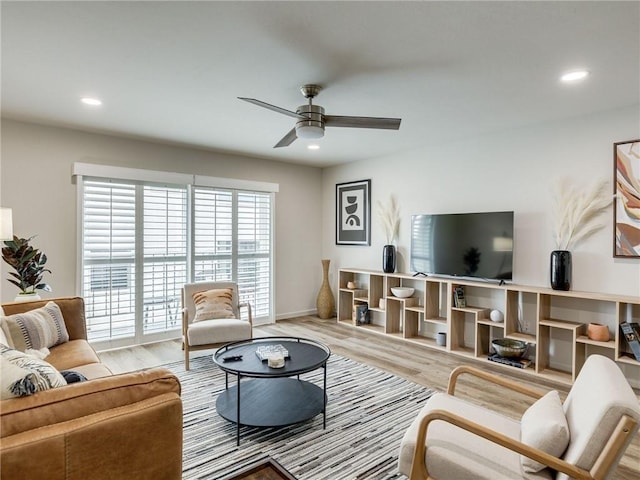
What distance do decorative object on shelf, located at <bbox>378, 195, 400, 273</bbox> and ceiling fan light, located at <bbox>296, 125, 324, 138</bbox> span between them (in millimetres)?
2700

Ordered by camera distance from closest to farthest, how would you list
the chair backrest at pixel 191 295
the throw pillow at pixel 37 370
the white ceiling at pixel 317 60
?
the throw pillow at pixel 37 370
the white ceiling at pixel 317 60
the chair backrest at pixel 191 295

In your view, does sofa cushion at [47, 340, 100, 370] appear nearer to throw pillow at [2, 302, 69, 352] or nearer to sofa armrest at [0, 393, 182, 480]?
throw pillow at [2, 302, 69, 352]

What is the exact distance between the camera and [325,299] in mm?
6168

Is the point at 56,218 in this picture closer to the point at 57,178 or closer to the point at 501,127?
the point at 57,178

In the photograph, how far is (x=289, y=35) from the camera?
2.22 m

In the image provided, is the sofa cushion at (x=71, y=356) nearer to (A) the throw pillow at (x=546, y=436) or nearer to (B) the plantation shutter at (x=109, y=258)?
(B) the plantation shutter at (x=109, y=258)

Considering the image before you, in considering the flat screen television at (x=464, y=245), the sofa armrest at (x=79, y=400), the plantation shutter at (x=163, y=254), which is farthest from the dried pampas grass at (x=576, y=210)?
the plantation shutter at (x=163, y=254)

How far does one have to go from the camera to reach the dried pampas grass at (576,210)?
11.4 ft

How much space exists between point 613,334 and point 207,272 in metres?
4.73

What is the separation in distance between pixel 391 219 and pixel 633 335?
3.03 m

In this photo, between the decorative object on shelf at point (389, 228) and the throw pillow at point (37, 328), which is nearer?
the throw pillow at point (37, 328)

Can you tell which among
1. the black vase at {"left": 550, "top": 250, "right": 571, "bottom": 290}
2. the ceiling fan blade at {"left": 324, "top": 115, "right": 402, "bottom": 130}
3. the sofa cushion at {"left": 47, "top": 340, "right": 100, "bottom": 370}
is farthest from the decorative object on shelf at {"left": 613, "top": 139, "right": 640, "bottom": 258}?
the sofa cushion at {"left": 47, "top": 340, "right": 100, "bottom": 370}

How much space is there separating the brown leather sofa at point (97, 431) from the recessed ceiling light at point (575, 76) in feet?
10.8

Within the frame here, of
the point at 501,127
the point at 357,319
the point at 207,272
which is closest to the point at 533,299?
the point at 501,127
